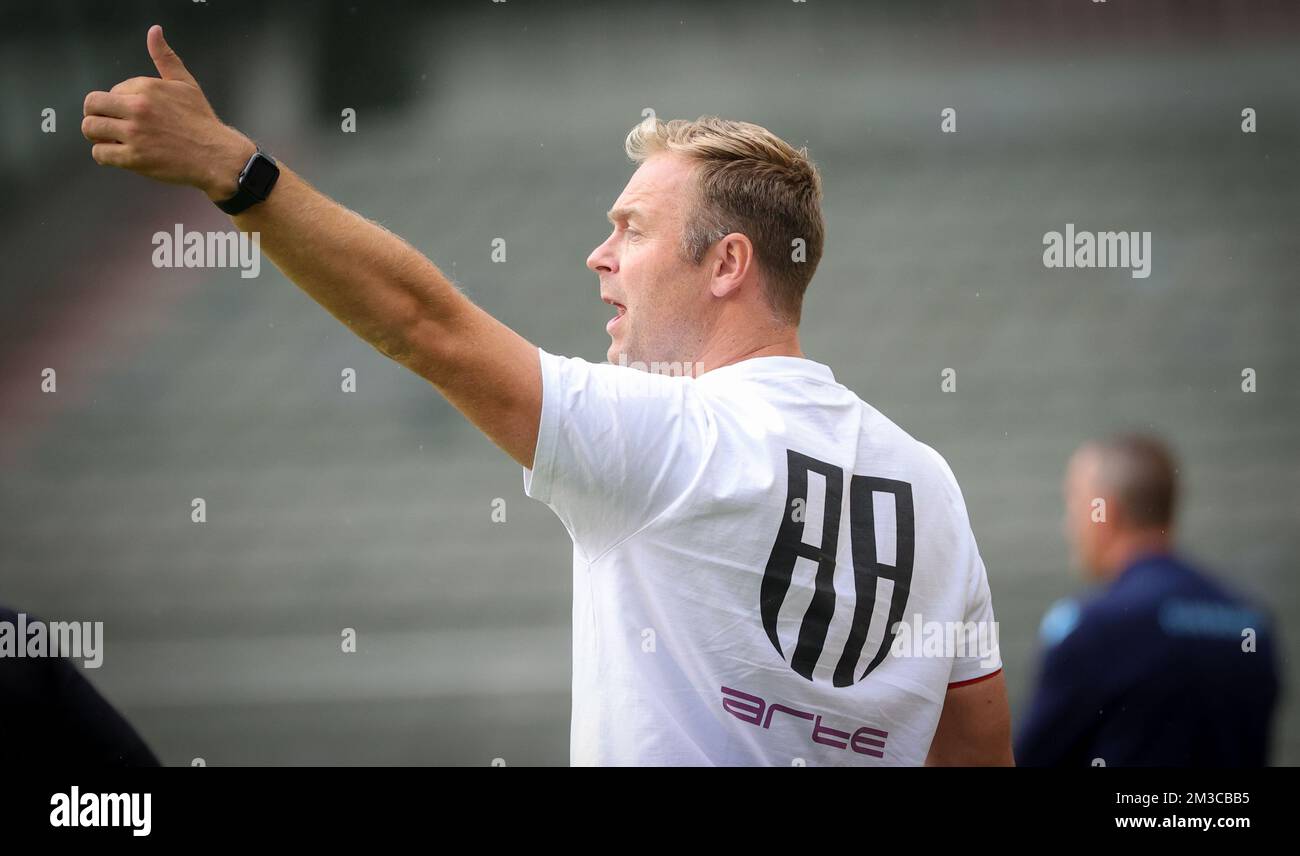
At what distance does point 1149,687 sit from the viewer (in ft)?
9.71

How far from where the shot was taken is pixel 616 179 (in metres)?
7.93

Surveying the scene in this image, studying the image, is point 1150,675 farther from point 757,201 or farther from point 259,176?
point 259,176

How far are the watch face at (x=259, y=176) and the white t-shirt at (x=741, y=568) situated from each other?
42cm

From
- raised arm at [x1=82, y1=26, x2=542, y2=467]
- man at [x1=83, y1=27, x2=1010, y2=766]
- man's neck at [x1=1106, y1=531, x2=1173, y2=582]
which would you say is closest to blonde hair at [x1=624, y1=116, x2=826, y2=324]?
man at [x1=83, y1=27, x2=1010, y2=766]

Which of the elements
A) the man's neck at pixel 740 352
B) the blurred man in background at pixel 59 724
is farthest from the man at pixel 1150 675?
the blurred man in background at pixel 59 724

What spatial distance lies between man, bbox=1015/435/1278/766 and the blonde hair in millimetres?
1407

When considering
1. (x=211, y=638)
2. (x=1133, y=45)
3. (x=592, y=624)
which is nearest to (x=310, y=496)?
(x=211, y=638)

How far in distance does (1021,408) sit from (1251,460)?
1.40 metres

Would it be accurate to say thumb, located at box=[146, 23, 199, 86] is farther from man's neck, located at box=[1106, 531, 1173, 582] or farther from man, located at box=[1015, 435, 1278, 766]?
man's neck, located at box=[1106, 531, 1173, 582]

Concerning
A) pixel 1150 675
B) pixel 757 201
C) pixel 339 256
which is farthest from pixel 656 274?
pixel 1150 675

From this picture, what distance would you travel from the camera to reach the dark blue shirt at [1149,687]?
2.92 m
